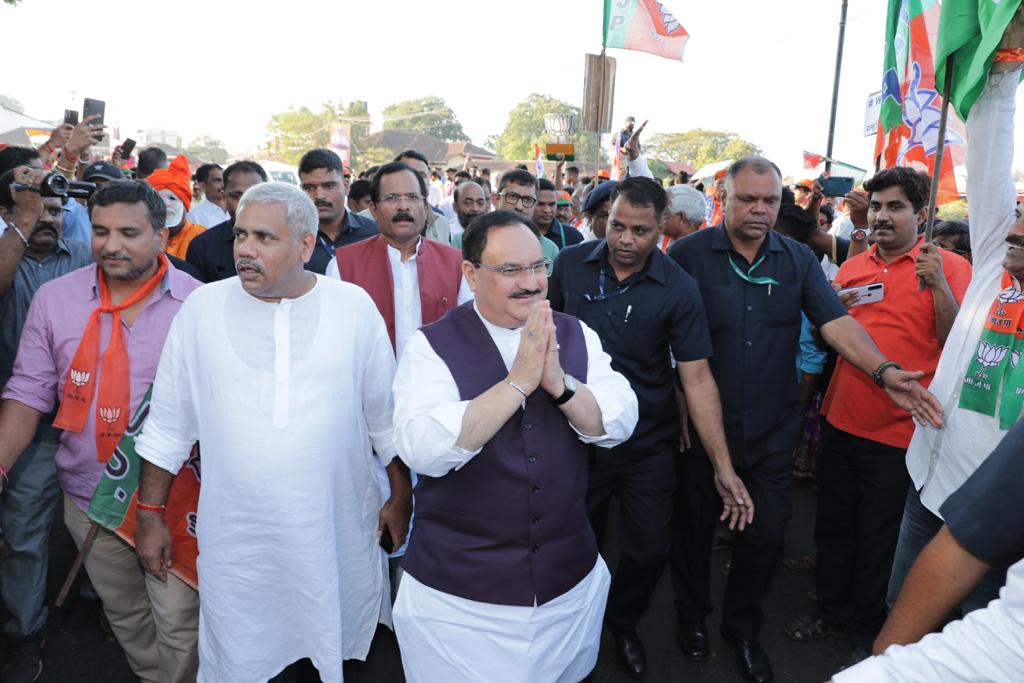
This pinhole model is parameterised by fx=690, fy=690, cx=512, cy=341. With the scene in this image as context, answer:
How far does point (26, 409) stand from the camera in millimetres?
2645

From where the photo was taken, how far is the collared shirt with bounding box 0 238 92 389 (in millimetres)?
3096

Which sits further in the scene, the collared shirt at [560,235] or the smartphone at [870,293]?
the collared shirt at [560,235]

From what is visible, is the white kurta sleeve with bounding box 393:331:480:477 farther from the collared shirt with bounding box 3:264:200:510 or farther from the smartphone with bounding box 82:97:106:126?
the smartphone with bounding box 82:97:106:126

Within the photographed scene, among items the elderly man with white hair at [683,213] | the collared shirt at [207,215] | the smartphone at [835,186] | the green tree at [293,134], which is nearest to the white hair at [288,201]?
the elderly man with white hair at [683,213]

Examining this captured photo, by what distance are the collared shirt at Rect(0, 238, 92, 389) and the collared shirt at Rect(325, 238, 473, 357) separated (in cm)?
125

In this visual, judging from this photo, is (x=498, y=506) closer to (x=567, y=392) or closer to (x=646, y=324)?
(x=567, y=392)

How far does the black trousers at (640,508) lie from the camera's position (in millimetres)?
3143

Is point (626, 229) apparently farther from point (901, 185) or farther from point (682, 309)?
point (901, 185)

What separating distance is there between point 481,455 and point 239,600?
1099mm

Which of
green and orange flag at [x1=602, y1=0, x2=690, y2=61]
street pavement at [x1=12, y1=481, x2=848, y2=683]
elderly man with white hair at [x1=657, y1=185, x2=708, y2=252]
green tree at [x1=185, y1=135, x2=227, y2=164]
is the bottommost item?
street pavement at [x1=12, y1=481, x2=848, y2=683]

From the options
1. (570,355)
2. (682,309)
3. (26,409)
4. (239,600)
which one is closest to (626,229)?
(682,309)

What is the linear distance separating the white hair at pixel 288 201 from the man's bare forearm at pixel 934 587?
210 centimetres

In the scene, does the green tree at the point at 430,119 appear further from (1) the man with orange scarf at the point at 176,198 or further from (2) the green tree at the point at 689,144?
(1) the man with orange scarf at the point at 176,198

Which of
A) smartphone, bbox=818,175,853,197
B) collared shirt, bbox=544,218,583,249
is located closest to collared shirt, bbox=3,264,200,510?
collared shirt, bbox=544,218,583,249
